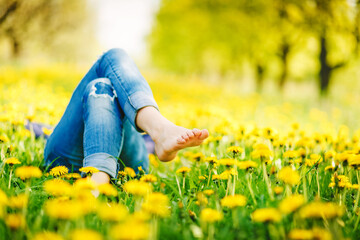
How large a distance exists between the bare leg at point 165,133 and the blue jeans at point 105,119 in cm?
4

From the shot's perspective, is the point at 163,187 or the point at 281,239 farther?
the point at 163,187

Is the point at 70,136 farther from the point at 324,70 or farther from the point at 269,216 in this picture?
the point at 324,70

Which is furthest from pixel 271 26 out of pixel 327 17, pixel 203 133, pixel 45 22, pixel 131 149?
pixel 45 22

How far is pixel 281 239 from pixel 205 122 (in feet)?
7.78

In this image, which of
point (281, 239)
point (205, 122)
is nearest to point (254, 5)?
point (205, 122)

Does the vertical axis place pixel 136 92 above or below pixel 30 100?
below

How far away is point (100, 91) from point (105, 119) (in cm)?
16

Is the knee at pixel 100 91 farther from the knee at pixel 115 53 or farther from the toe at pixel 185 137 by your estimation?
the toe at pixel 185 137

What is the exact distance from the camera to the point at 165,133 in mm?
1228

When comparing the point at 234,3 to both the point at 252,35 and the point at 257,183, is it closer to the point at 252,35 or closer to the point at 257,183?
the point at 252,35

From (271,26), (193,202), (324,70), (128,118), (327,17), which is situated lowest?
(193,202)

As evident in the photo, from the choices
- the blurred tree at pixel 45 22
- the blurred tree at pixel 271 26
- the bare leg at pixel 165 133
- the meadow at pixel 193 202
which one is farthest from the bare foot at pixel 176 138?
the blurred tree at pixel 45 22

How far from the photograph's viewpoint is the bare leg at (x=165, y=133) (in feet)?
3.98

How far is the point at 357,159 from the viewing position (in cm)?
110
